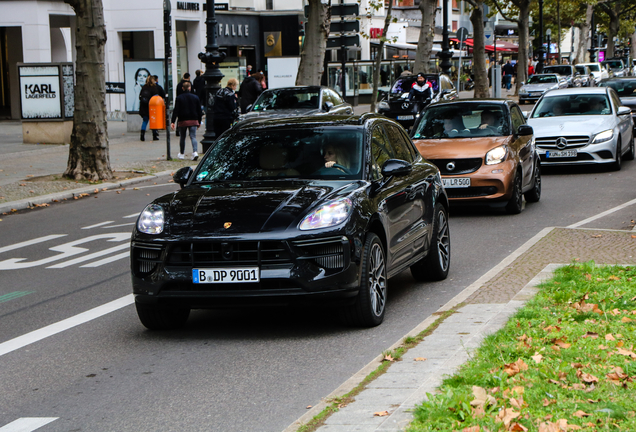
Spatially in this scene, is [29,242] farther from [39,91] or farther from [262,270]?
[39,91]

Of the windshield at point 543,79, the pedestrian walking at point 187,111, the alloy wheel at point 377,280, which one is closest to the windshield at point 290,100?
the pedestrian walking at point 187,111

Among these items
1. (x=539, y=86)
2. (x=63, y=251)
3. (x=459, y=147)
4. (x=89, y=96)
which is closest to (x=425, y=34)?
(x=539, y=86)

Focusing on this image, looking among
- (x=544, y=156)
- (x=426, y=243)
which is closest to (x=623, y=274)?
(x=426, y=243)

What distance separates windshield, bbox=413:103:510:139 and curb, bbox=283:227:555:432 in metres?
3.67

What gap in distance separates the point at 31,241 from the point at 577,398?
8987 millimetres

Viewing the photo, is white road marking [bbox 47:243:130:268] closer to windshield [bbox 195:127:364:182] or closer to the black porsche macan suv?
the black porsche macan suv

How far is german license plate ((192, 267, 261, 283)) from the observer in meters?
6.47

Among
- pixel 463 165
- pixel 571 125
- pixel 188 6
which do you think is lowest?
pixel 463 165

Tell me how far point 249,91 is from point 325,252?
69.1ft

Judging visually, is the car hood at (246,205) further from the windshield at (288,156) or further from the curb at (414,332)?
the curb at (414,332)

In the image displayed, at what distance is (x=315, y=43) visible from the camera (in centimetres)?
3011

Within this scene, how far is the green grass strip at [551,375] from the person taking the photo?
4266mm

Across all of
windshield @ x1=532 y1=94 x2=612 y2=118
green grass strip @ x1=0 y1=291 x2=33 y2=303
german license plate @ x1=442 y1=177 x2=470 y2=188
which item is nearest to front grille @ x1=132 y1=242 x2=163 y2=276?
green grass strip @ x1=0 y1=291 x2=33 y2=303

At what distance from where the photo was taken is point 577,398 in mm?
4555
